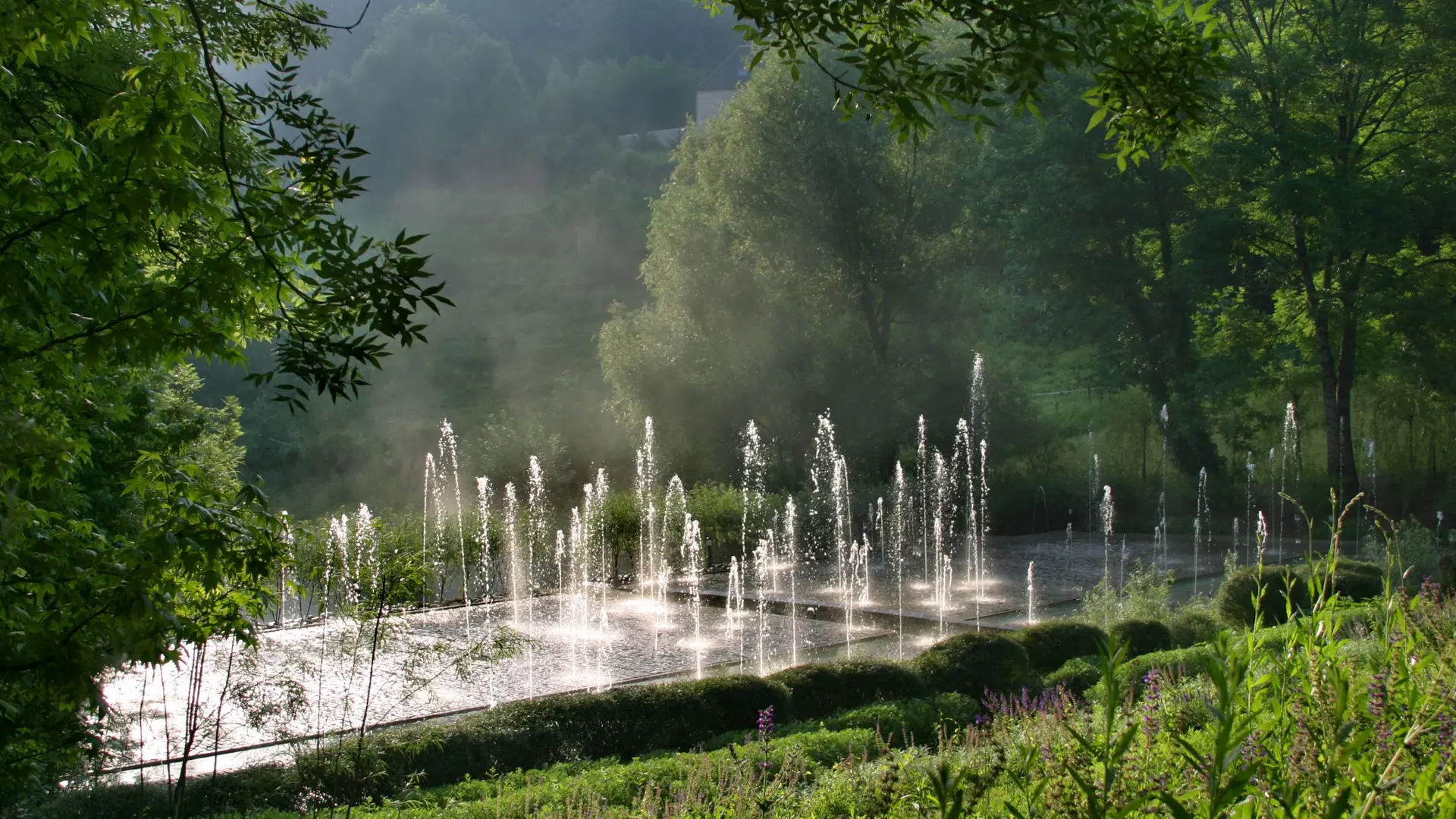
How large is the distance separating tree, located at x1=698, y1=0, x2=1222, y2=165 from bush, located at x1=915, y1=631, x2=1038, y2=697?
6.05m

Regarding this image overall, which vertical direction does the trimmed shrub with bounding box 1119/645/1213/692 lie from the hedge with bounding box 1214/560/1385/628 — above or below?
below

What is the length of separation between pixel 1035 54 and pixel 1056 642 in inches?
309

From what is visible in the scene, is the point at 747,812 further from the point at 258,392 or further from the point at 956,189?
the point at 258,392

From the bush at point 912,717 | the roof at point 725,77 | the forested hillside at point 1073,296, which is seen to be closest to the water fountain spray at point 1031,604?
the bush at point 912,717

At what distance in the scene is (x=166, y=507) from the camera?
143 inches

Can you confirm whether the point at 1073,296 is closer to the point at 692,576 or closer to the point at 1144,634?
the point at 692,576

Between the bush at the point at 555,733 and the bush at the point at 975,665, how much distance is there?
143 centimetres

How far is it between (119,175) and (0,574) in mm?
1262

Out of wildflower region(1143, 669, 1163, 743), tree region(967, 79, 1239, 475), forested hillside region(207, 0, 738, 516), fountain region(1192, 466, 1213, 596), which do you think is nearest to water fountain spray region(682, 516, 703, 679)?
wildflower region(1143, 669, 1163, 743)

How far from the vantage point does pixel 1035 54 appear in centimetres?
363

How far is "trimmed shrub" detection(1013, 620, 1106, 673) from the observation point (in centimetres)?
1033

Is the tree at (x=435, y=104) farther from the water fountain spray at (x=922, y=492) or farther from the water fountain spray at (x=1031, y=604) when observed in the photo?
the water fountain spray at (x=1031, y=604)

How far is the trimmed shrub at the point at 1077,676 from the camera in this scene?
9242 mm

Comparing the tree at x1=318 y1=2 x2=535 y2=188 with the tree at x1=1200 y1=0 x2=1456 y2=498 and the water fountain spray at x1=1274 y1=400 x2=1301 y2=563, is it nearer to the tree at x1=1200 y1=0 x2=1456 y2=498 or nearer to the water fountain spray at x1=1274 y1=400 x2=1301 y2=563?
the tree at x1=1200 y1=0 x2=1456 y2=498
